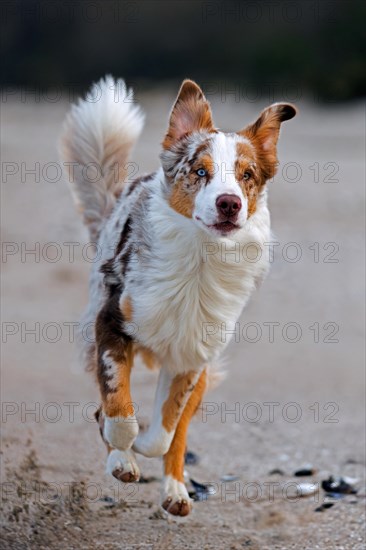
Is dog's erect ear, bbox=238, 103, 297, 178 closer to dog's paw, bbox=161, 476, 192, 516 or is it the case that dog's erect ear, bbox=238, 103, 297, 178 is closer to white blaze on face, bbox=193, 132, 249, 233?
white blaze on face, bbox=193, 132, 249, 233

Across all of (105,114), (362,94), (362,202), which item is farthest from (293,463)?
(362,94)

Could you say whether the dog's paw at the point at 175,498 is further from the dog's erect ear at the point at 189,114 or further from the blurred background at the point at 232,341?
the dog's erect ear at the point at 189,114

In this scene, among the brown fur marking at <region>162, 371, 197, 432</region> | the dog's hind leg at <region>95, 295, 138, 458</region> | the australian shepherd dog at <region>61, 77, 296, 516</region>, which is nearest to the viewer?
the australian shepherd dog at <region>61, 77, 296, 516</region>

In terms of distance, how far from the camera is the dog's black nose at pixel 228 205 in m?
4.58

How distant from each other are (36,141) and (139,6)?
11.0 meters

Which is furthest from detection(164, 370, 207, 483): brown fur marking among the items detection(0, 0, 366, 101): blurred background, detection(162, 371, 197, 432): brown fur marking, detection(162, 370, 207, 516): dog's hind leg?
detection(0, 0, 366, 101): blurred background

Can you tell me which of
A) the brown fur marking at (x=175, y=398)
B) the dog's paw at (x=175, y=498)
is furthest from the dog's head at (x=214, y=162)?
the dog's paw at (x=175, y=498)

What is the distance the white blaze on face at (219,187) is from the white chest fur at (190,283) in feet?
1.01

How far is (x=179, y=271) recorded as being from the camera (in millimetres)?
5219

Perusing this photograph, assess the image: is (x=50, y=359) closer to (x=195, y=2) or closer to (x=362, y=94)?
(x=362, y=94)

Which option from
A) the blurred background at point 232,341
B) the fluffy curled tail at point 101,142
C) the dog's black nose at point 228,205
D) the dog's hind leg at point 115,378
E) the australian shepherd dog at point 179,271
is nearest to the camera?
the dog's black nose at point 228,205

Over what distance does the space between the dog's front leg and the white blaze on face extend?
3.71 feet

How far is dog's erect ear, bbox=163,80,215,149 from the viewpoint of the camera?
5086 millimetres

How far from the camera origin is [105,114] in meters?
6.49
